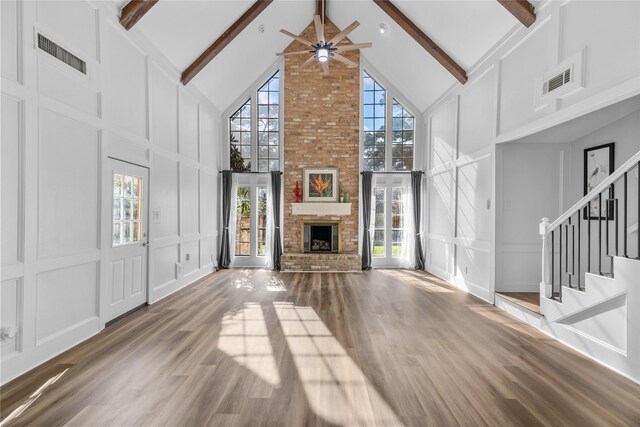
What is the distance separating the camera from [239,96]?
7973 mm

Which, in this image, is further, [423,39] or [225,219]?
→ [225,219]

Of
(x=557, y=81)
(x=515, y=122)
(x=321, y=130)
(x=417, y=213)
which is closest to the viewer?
(x=557, y=81)

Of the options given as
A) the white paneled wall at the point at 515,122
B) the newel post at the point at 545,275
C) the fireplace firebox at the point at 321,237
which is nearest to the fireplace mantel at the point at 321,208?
the fireplace firebox at the point at 321,237

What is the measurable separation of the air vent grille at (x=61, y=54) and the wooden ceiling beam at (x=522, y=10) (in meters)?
4.81

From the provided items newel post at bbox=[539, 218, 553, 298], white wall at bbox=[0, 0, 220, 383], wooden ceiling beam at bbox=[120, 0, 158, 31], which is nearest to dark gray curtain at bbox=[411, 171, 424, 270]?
newel post at bbox=[539, 218, 553, 298]

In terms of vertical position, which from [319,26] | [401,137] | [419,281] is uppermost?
[319,26]

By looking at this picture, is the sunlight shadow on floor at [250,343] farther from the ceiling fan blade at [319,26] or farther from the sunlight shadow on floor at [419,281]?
the ceiling fan blade at [319,26]

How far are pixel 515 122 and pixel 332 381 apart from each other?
3957 millimetres

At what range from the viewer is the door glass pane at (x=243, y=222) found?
25.9ft

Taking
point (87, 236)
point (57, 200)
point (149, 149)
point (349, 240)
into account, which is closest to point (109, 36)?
point (149, 149)

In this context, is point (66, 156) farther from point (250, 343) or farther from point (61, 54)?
point (250, 343)

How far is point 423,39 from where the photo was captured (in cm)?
562

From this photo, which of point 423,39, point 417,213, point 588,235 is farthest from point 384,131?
point 588,235

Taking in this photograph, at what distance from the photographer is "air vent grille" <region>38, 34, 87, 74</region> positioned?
2.84 m
